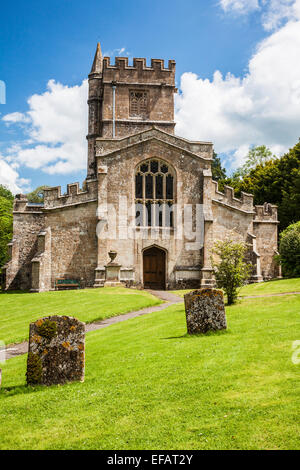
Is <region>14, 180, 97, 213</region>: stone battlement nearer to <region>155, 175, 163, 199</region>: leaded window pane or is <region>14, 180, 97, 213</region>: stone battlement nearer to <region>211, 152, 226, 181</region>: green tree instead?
<region>155, 175, 163, 199</region>: leaded window pane

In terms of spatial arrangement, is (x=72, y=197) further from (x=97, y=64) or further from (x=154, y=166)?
(x=97, y=64)

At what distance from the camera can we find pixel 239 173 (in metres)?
58.8

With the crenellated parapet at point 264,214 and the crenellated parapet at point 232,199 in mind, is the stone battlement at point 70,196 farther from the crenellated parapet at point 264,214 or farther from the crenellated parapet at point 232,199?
the crenellated parapet at point 264,214

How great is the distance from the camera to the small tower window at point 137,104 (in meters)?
34.3

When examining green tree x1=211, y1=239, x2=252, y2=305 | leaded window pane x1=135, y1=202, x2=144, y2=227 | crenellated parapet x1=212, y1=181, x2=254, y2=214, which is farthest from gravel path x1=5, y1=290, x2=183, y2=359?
crenellated parapet x1=212, y1=181, x2=254, y2=214

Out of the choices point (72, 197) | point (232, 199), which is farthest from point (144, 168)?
point (232, 199)

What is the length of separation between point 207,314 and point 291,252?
15050 mm

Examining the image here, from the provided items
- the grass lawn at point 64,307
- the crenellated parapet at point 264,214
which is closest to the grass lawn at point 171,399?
the grass lawn at point 64,307

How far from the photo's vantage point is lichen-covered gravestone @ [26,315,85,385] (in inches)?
267

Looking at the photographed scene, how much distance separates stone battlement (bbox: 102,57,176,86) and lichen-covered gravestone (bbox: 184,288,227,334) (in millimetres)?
28772

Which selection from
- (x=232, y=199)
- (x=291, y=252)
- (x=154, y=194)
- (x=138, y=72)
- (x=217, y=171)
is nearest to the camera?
(x=291, y=252)

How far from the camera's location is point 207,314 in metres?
9.55
